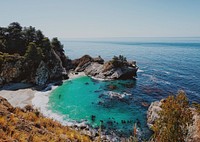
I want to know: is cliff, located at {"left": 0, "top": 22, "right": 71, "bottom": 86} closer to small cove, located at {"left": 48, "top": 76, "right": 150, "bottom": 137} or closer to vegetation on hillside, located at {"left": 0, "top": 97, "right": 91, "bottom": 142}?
small cove, located at {"left": 48, "top": 76, "right": 150, "bottom": 137}

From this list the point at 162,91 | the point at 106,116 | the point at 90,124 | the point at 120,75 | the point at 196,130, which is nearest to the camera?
the point at 196,130

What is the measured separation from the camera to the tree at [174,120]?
53.9 ft

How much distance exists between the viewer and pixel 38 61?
80.8 metres

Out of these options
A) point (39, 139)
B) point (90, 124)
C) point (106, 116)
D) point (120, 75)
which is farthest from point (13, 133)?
point (120, 75)

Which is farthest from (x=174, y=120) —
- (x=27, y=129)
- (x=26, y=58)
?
(x=26, y=58)

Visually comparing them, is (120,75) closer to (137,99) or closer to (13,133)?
(137,99)

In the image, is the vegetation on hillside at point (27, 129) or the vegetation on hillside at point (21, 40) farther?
the vegetation on hillside at point (21, 40)

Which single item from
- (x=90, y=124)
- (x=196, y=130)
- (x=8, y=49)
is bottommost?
(x=90, y=124)

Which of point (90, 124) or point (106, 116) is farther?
point (106, 116)

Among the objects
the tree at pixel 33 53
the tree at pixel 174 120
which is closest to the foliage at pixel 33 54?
the tree at pixel 33 53

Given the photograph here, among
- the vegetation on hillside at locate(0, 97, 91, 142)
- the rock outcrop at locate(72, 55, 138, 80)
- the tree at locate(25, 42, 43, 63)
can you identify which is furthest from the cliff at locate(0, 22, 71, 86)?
the vegetation on hillside at locate(0, 97, 91, 142)

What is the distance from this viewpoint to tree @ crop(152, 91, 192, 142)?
647 inches

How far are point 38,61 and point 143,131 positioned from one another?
54522 mm

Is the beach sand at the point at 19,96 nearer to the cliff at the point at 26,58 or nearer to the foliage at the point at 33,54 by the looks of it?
the cliff at the point at 26,58
